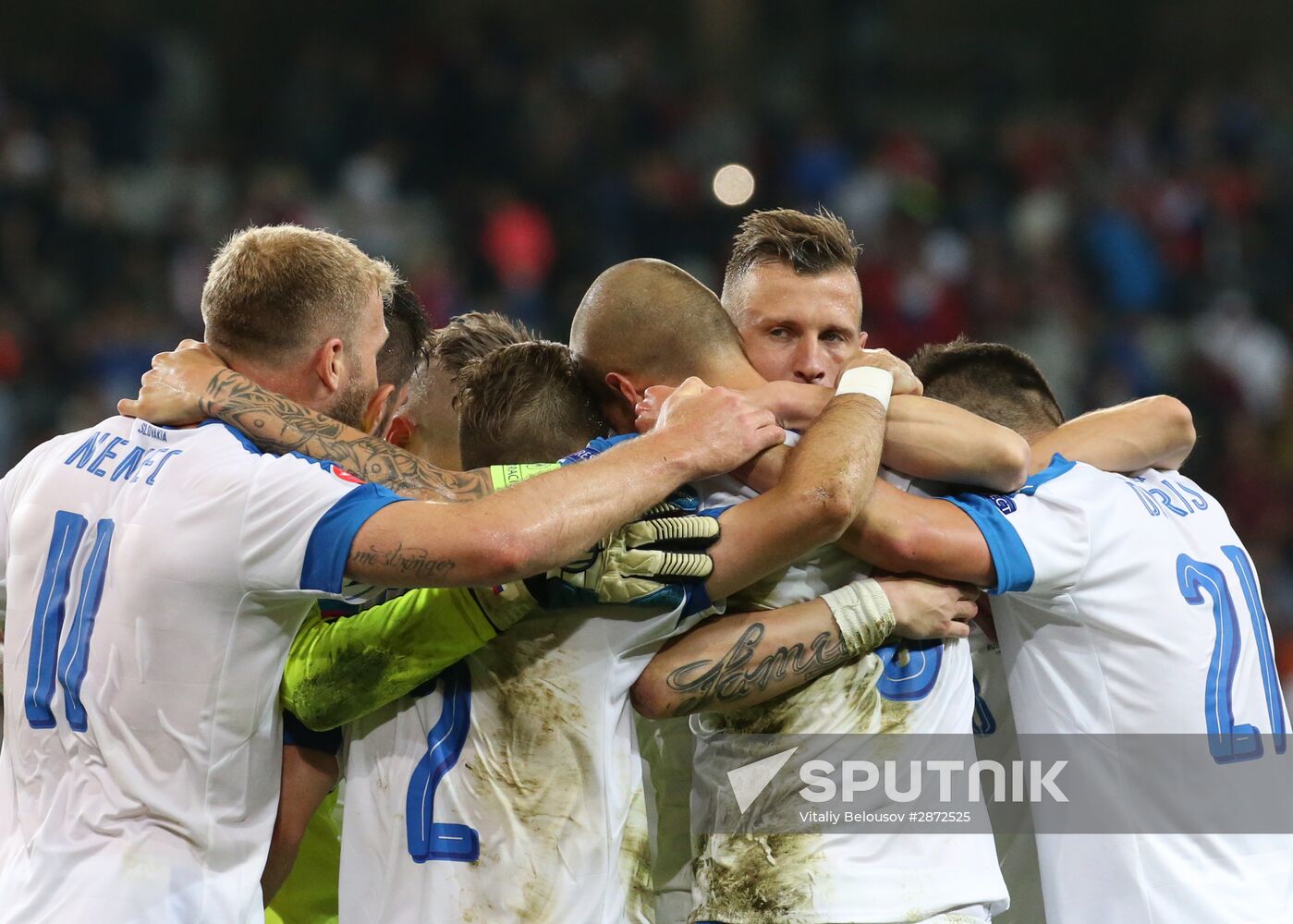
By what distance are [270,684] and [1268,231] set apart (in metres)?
13.2

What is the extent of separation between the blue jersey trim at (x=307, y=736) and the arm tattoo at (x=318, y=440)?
63 centimetres

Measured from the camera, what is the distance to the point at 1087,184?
47.0 feet

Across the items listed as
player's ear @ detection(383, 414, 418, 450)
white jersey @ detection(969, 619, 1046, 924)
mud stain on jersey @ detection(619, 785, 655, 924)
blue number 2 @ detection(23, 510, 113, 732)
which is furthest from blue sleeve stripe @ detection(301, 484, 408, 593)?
white jersey @ detection(969, 619, 1046, 924)

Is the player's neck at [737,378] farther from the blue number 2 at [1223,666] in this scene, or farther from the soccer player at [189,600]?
the blue number 2 at [1223,666]

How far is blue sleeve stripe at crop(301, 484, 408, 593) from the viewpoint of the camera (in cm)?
288

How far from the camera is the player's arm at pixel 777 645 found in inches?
121

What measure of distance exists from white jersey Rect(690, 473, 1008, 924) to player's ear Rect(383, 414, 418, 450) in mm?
1456

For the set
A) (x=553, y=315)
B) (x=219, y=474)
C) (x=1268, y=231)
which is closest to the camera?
(x=219, y=474)

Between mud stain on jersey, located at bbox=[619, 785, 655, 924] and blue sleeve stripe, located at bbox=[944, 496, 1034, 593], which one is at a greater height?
blue sleeve stripe, located at bbox=[944, 496, 1034, 593]

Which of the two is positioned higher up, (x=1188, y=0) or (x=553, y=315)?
(x=1188, y=0)

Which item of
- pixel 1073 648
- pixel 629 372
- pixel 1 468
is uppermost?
pixel 1 468

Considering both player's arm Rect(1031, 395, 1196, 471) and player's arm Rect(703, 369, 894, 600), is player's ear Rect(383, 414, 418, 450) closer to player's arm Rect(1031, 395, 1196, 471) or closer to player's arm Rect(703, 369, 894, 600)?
player's arm Rect(703, 369, 894, 600)

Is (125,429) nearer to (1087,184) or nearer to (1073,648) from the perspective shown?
(1073,648)

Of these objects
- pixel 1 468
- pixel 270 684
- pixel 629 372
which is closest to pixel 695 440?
pixel 629 372
